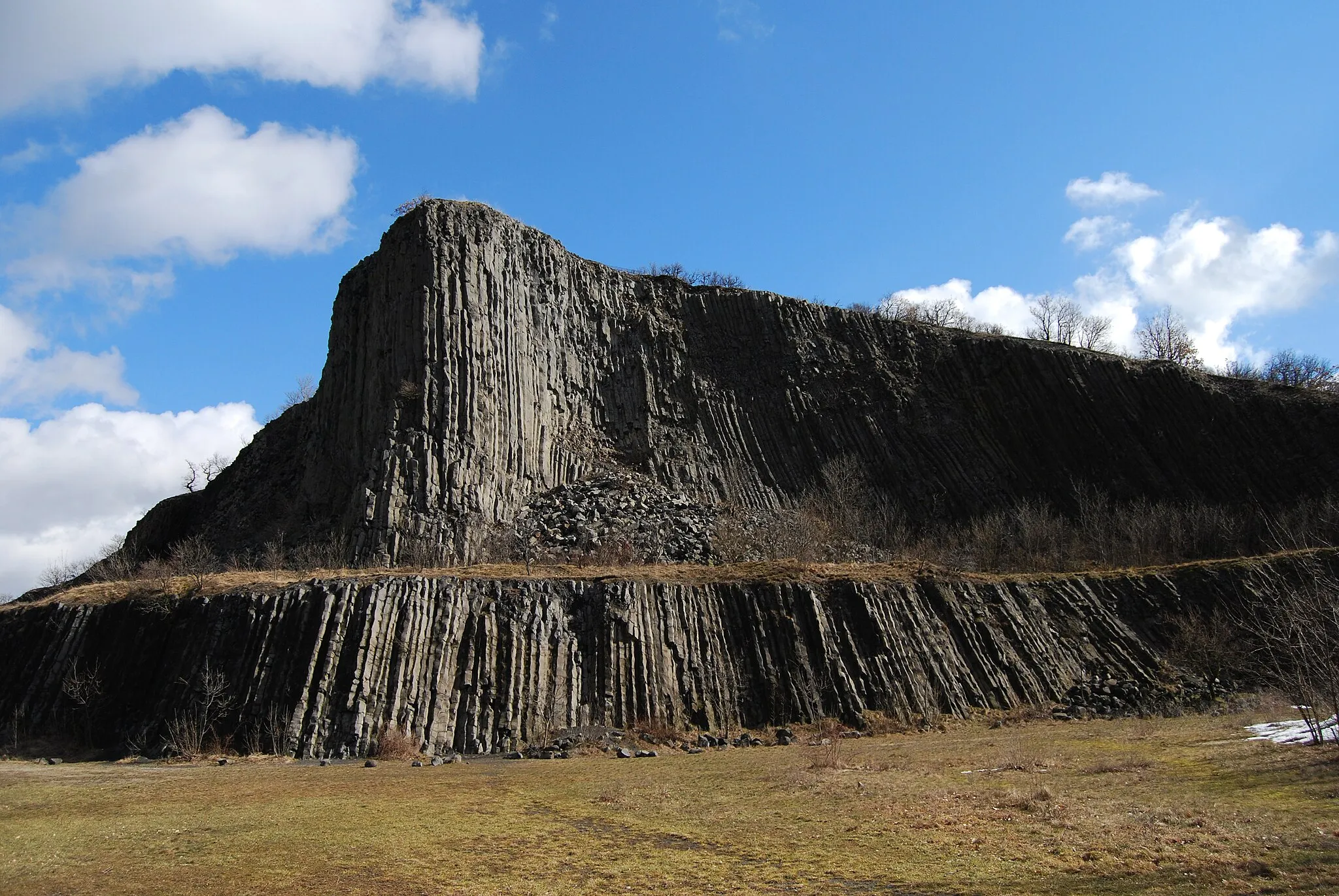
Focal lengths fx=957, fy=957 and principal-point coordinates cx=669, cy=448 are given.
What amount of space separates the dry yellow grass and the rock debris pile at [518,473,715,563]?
18.3 ft

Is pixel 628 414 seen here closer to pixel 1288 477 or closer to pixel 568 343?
pixel 568 343

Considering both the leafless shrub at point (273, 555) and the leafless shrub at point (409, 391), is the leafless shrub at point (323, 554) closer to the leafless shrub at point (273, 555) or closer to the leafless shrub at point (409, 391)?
the leafless shrub at point (273, 555)

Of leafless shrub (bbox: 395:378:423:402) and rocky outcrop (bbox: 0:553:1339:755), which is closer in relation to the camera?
rocky outcrop (bbox: 0:553:1339:755)

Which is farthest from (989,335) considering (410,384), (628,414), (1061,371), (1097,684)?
(410,384)

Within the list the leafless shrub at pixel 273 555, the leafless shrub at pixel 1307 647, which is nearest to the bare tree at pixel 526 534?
the leafless shrub at pixel 273 555

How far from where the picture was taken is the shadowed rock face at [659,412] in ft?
129

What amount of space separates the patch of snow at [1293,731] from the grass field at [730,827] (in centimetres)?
48

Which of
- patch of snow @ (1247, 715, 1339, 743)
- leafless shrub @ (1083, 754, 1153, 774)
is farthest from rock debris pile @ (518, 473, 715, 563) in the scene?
patch of snow @ (1247, 715, 1339, 743)

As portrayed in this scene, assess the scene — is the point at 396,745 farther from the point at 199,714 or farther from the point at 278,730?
the point at 199,714

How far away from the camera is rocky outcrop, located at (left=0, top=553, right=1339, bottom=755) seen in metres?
24.8

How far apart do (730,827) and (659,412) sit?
113 feet

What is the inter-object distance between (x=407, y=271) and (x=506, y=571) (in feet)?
60.4

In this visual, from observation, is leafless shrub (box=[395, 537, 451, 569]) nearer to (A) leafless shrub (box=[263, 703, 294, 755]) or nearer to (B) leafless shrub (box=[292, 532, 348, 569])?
(B) leafless shrub (box=[292, 532, 348, 569])

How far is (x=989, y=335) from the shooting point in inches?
1988
